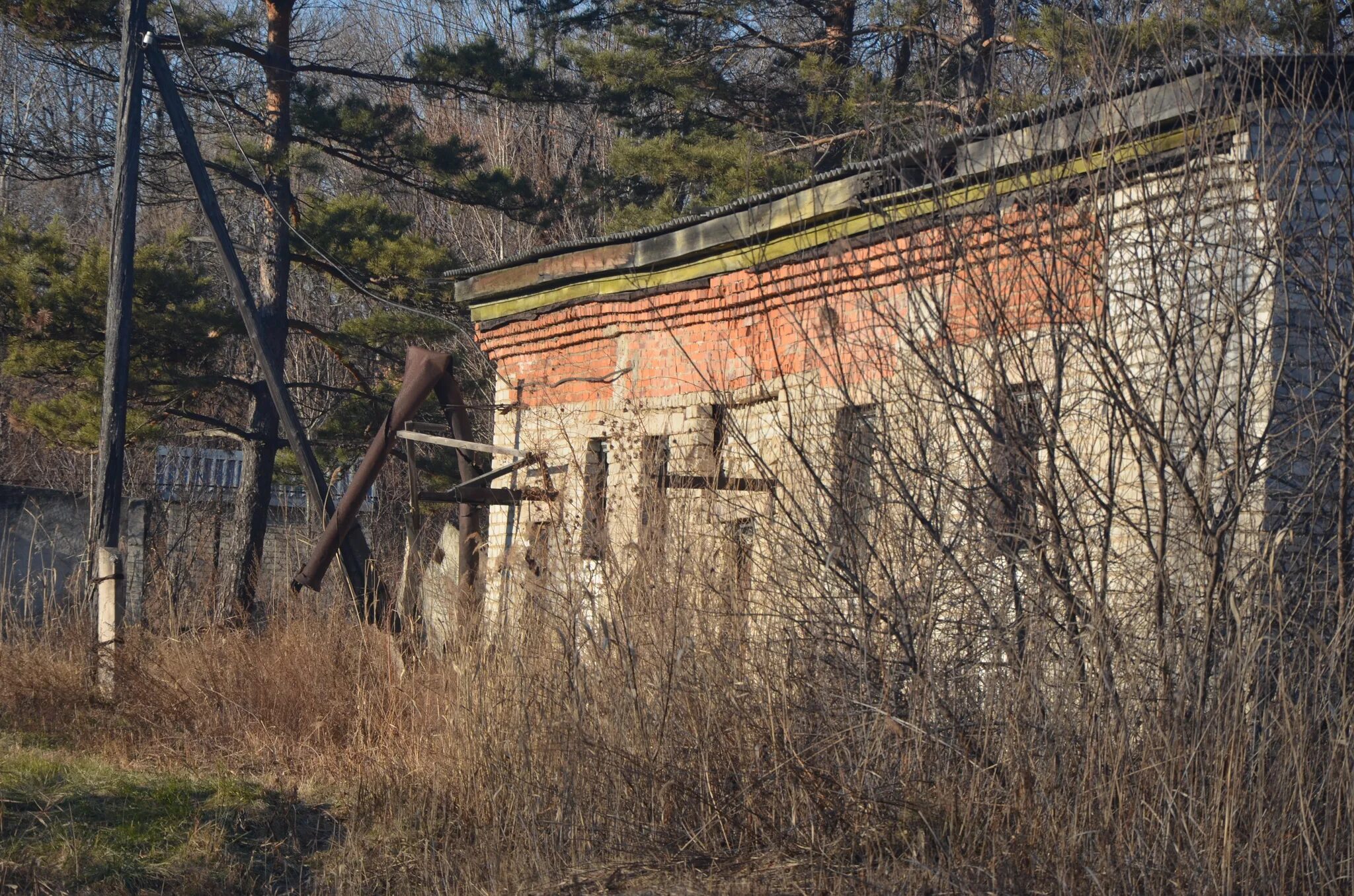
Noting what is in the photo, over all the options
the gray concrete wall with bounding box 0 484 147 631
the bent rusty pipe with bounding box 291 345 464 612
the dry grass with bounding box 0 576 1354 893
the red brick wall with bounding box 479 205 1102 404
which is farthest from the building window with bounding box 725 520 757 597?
the gray concrete wall with bounding box 0 484 147 631

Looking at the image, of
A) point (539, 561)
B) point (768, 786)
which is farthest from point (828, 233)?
point (768, 786)

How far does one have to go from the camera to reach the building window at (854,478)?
4.81m

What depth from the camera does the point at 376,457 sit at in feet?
30.1

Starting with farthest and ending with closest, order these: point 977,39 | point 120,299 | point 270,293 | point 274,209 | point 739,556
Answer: point 270,293, point 274,209, point 977,39, point 120,299, point 739,556

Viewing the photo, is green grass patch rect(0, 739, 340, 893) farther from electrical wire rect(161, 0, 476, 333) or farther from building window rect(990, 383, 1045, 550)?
electrical wire rect(161, 0, 476, 333)

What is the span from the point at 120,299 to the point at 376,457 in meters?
2.74

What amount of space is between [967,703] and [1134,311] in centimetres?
151

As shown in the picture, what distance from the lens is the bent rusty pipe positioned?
907 centimetres

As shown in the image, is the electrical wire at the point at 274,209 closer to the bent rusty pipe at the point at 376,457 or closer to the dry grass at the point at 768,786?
the bent rusty pipe at the point at 376,457

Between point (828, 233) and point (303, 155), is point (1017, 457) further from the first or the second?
point (303, 155)

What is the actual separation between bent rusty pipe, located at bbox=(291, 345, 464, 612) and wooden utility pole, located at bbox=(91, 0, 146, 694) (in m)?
1.41

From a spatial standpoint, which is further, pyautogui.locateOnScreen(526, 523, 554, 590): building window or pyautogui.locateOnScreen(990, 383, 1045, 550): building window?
pyautogui.locateOnScreen(526, 523, 554, 590): building window

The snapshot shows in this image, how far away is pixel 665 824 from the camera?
193 inches

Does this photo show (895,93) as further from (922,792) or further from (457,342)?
(457,342)
